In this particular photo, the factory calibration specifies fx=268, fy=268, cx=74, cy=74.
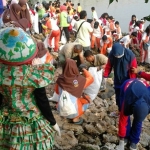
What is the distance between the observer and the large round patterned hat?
2125 millimetres

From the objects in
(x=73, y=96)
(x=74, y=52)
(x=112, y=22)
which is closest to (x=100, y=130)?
(x=73, y=96)

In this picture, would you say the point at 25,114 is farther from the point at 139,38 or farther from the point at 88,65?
the point at 139,38

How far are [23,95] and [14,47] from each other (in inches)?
17.6

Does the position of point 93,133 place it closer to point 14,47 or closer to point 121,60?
point 121,60

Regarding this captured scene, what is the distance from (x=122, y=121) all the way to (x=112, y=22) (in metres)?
7.70

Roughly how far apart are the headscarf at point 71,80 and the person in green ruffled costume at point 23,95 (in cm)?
148

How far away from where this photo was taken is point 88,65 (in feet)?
17.4

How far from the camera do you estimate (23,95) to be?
2.33 meters

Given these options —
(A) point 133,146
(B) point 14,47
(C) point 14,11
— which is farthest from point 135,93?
(C) point 14,11

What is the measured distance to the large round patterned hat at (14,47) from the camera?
2.12 meters

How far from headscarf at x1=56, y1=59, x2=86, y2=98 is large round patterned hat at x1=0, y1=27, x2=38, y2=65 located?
176 centimetres

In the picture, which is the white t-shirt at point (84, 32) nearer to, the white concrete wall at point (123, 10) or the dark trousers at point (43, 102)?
the dark trousers at point (43, 102)

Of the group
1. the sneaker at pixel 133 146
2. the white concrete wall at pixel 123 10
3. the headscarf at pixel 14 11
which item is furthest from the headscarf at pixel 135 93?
the white concrete wall at pixel 123 10

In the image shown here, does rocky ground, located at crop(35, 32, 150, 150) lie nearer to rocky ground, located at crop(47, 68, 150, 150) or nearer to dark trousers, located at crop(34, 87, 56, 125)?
rocky ground, located at crop(47, 68, 150, 150)
